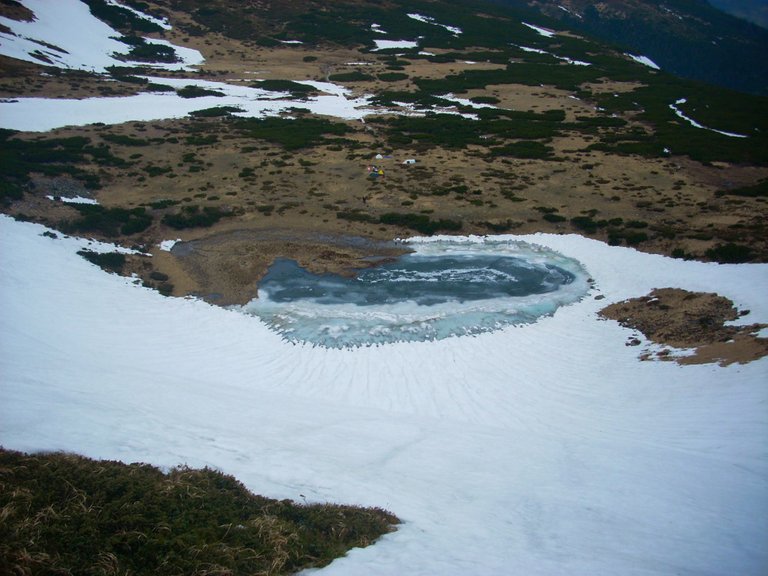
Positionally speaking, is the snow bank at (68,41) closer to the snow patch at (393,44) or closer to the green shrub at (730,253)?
the snow patch at (393,44)

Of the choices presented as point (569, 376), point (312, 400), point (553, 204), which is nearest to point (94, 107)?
point (553, 204)

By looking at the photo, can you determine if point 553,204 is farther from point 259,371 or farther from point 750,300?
point 259,371

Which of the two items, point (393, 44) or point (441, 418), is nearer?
point (441, 418)

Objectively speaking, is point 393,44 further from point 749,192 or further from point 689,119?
point 749,192

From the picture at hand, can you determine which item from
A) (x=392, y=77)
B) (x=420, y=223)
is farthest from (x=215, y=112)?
(x=420, y=223)

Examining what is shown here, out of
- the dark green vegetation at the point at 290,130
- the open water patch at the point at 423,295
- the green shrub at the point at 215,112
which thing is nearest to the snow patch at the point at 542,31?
the dark green vegetation at the point at 290,130
